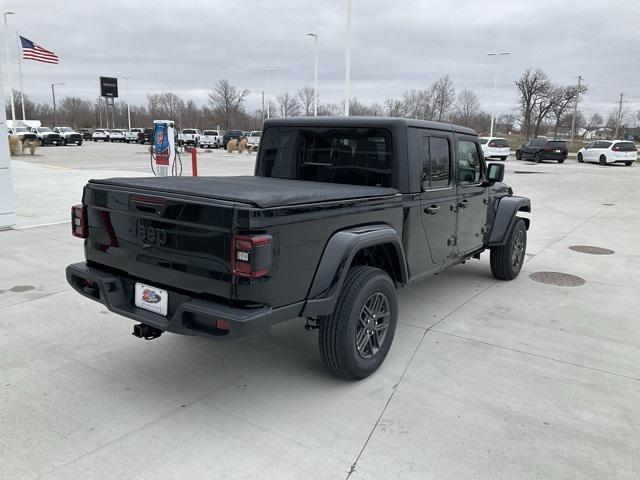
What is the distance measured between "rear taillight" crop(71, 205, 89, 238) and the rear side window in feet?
8.58

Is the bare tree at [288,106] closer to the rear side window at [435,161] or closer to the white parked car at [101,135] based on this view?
the white parked car at [101,135]

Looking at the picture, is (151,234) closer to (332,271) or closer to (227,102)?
(332,271)

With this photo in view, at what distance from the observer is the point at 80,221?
3.71m

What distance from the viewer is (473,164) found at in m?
5.40

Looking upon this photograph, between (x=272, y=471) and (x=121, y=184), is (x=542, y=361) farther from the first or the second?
(x=121, y=184)

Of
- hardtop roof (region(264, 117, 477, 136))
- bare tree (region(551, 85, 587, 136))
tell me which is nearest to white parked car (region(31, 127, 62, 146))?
hardtop roof (region(264, 117, 477, 136))

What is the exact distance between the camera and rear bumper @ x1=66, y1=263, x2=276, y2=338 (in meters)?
2.79

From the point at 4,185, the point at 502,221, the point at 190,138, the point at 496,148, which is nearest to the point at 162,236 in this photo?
the point at 502,221

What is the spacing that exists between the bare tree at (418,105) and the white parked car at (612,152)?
18.9 m

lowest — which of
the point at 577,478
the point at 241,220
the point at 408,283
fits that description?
the point at 577,478

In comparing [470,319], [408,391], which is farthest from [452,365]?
[470,319]

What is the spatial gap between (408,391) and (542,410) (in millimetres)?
867

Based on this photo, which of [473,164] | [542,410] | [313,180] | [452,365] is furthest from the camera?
[473,164]

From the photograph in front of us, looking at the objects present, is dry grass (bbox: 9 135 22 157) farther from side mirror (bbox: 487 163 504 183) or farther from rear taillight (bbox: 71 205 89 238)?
side mirror (bbox: 487 163 504 183)
